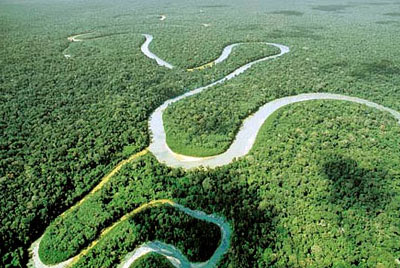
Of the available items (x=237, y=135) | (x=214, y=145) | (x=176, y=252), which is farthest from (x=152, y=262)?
(x=237, y=135)

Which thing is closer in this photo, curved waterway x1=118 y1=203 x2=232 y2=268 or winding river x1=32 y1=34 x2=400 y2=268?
curved waterway x1=118 y1=203 x2=232 y2=268

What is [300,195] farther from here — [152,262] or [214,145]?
[152,262]

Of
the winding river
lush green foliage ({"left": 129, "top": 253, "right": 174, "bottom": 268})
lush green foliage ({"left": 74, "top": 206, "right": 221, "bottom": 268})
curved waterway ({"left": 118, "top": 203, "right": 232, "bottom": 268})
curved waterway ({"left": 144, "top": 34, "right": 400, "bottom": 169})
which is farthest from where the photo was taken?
curved waterway ({"left": 144, "top": 34, "right": 400, "bottom": 169})

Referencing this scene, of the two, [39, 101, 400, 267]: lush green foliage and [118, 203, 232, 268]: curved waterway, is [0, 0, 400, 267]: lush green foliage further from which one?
[118, 203, 232, 268]: curved waterway

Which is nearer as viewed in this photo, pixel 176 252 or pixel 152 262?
pixel 152 262

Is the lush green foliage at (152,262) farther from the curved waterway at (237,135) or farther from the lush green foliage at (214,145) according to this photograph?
the curved waterway at (237,135)

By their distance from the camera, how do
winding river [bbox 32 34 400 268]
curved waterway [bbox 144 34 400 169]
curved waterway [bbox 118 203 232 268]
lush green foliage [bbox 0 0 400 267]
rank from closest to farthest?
curved waterway [bbox 118 203 232 268] → winding river [bbox 32 34 400 268] → lush green foliage [bbox 0 0 400 267] → curved waterway [bbox 144 34 400 169]

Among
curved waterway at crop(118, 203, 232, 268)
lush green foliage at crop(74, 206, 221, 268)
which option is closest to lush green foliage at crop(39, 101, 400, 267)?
lush green foliage at crop(74, 206, 221, 268)

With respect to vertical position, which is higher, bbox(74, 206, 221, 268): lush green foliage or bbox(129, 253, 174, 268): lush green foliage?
bbox(74, 206, 221, 268): lush green foliage
